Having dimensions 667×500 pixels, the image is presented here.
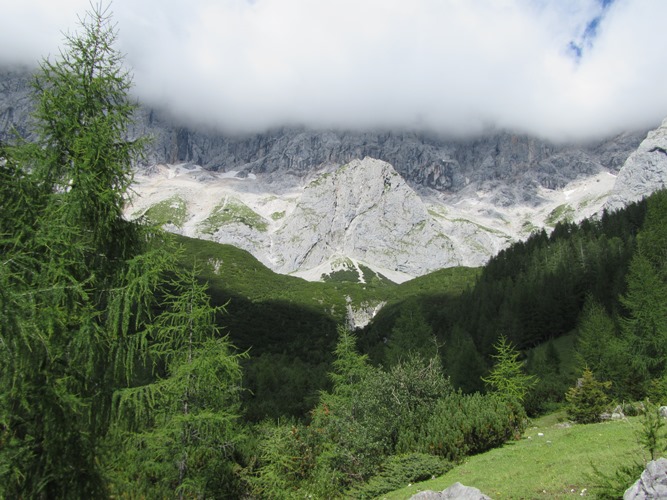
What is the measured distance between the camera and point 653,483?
806cm

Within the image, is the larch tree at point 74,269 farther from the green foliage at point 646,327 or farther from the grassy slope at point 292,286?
the grassy slope at point 292,286

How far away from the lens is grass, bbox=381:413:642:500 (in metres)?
12.7

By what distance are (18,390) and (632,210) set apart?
456 feet

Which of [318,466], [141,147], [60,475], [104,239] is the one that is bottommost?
[318,466]

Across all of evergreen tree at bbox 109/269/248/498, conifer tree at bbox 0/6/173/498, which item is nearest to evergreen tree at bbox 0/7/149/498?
conifer tree at bbox 0/6/173/498

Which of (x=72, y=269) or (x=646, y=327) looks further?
(x=646, y=327)

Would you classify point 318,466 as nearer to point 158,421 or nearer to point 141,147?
point 158,421

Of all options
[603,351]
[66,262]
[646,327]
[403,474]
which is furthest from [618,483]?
[646,327]

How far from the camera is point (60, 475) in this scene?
7.64m

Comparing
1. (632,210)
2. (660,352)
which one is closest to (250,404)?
(660,352)

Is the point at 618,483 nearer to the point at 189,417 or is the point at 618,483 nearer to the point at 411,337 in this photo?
the point at 189,417

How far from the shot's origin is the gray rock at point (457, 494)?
1162cm

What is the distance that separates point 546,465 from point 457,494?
16.7ft

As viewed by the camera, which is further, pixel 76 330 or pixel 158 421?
pixel 158 421
